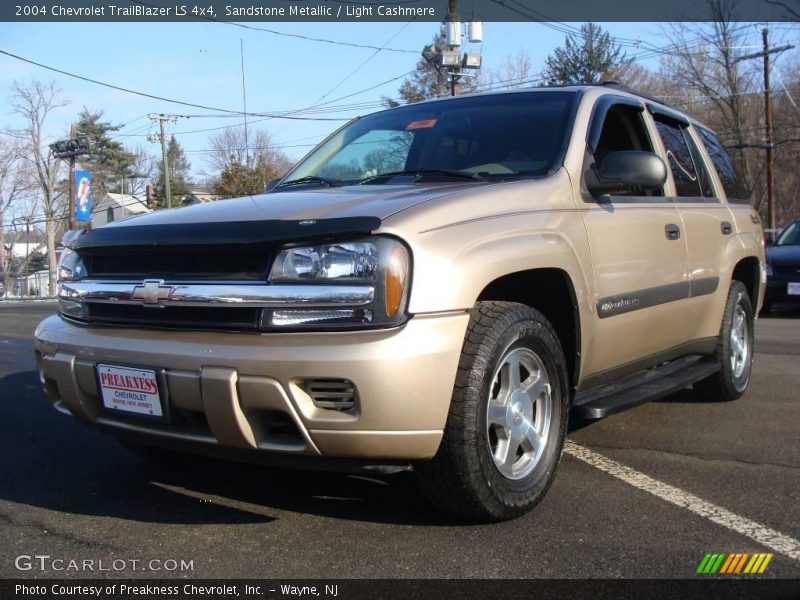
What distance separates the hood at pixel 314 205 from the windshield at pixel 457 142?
1.29ft

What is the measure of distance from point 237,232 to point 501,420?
1257 mm

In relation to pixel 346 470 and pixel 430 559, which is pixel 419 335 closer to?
pixel 346 470

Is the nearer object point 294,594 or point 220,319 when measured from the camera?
point 294,594

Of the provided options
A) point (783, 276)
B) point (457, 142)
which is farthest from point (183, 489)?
point (783, 276)

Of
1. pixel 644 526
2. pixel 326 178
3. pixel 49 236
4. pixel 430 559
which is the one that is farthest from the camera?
pixel 49 236

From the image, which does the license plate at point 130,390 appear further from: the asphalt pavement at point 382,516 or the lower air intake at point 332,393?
the lower air intake at point 332,393

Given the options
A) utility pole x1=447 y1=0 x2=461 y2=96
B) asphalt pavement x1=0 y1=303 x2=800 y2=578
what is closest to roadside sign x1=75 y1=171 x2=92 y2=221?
utility pole x1=447 y1=0 x2=461 y2=96

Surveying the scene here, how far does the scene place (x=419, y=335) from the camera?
2568 mm

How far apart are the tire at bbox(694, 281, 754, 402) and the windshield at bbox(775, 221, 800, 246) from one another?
7856 millimetres

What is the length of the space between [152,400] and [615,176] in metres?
2.29

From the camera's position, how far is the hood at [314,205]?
282 centimetres

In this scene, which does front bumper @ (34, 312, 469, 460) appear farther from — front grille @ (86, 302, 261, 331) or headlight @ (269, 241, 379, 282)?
headlight @ (269, 241, 379, 282)
